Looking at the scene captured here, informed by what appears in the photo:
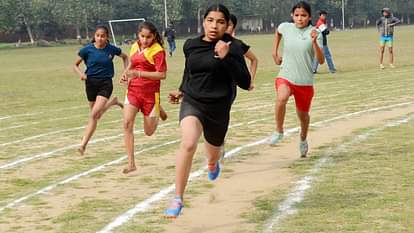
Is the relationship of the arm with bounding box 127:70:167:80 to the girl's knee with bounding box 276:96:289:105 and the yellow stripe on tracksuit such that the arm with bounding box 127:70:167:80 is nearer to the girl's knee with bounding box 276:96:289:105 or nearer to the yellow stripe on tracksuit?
the yellow stripe on tracksuit

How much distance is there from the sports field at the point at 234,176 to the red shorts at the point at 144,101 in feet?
2.20

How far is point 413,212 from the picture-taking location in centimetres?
718

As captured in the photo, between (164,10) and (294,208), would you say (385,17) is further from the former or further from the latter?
(164,10)

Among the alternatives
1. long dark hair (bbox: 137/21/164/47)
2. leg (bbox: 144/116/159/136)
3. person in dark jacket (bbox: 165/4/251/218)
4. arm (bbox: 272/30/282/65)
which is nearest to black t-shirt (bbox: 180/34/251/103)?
person in dark jacket (bbox: 165/4/251/218)

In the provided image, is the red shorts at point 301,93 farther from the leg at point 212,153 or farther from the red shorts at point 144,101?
the leg at point 212,153

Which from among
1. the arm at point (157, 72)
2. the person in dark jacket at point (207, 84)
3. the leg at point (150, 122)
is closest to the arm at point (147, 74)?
the arm at point (157, 72)

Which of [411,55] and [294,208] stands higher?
[294,208]

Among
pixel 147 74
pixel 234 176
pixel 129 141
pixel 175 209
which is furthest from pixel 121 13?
pixel 175 209

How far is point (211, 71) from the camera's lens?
7.15 metres

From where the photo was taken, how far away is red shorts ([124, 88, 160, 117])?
9938mm

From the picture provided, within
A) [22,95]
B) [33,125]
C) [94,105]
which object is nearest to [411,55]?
[22,95]

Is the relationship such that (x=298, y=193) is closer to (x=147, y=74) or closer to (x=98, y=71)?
(x=147, y=74)

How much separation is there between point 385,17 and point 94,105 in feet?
55.3

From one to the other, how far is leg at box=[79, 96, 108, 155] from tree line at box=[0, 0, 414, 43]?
87.1 metres
